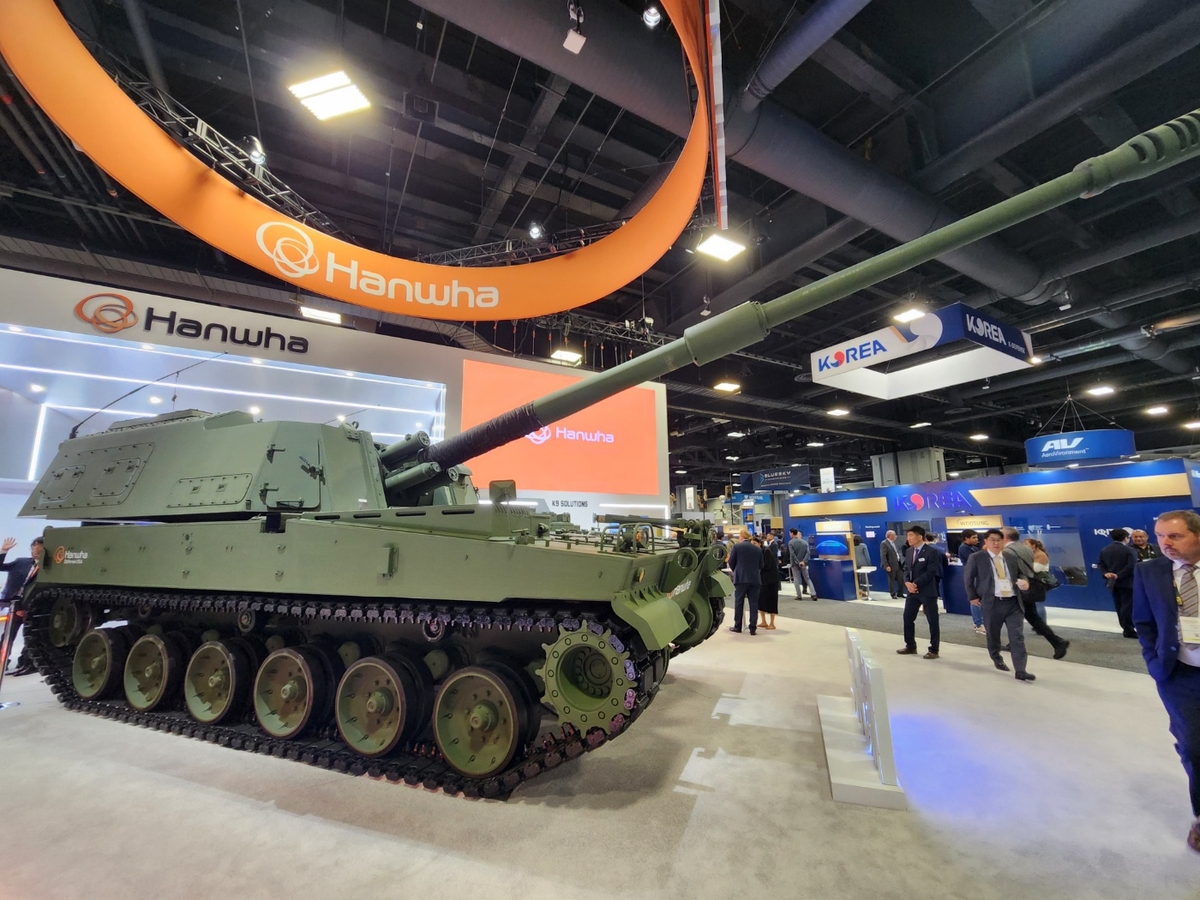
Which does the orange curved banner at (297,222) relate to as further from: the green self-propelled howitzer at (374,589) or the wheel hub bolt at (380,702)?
the wheel hub bolt at (380,702)

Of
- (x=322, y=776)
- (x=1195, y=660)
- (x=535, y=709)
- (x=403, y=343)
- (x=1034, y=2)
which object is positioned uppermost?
(x=1034, y=2)

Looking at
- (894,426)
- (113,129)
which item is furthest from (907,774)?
(894,426)

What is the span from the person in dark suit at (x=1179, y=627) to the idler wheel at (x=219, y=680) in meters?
6.27

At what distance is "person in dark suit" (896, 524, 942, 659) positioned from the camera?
730 cm

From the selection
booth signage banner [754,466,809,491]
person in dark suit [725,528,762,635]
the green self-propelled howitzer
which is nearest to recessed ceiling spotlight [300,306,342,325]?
the green self-propelled howitzer

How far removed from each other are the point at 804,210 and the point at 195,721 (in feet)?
33.1

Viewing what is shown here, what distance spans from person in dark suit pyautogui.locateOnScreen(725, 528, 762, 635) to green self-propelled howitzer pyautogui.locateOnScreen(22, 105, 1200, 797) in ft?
11.5

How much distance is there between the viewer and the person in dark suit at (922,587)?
730 centimetres

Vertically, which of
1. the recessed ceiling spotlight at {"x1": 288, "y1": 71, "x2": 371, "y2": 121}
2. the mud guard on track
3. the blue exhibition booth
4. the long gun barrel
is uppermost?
the recessed ceiling spotlight at {"x1": 288, "y1": 71, "x2": 371, "y2": 121}

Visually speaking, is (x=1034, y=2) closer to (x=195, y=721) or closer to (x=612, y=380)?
(x=612, y=380)

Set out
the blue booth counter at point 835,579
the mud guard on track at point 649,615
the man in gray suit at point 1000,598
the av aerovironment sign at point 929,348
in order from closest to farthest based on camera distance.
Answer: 1. the mud guard on track at point 649,615
2. the man in gray suit at point 1000,598
3. the av aerovironment sign at point 929,348
4. the blue booth counter at point 835,579

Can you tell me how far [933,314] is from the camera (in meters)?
8.46

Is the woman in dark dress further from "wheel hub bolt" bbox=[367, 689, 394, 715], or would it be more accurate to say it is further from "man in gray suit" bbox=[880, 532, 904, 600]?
"wheel hub bolt" bbox=[367, 689, 394, 715]

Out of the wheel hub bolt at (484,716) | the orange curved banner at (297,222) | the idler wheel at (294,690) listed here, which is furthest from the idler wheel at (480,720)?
the orange curved banner at (297,222)
